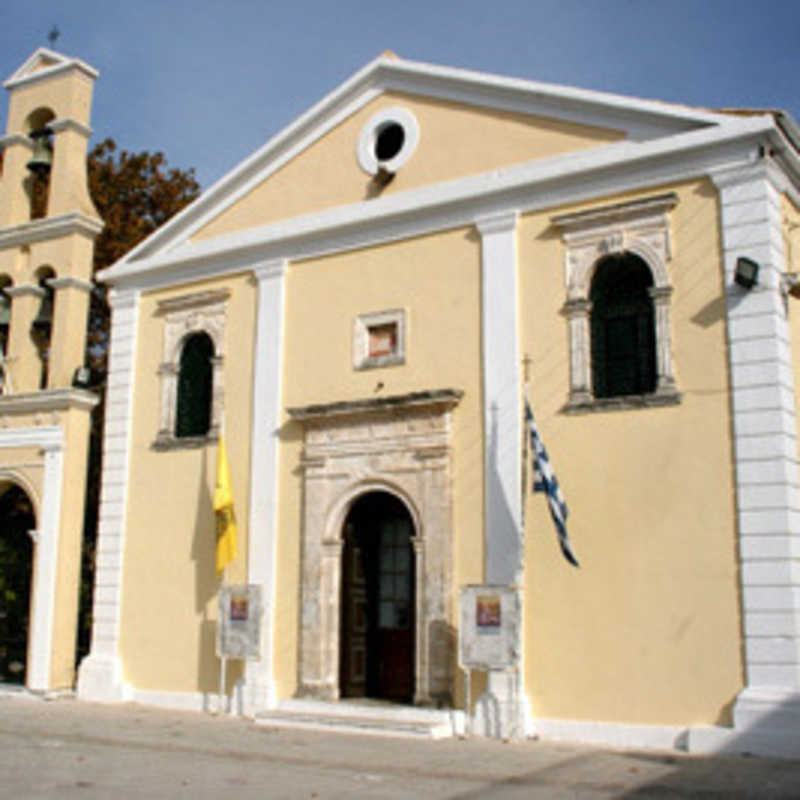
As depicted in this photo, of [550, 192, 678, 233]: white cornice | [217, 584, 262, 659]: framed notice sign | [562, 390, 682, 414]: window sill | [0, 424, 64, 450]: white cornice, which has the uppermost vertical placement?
[550, 192, 678, 233]: white cornice

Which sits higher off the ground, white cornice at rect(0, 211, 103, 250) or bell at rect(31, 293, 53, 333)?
white cornice at rect(0, 211, 103, 250)

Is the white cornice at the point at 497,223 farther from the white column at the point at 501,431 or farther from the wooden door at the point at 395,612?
the wooden door at the point at 395,612

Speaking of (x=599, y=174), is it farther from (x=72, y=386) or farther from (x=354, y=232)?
(x=72, y=386)

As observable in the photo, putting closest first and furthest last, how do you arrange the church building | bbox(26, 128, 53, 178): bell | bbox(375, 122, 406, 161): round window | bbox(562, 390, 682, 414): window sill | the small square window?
the church building
bbox(562, 390, 682, 414): window sill
the small square window
bbox(375, 122, 406, 161): round window
bbox(26, 128, 53, 178): bell

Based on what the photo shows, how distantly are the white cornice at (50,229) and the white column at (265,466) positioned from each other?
11.7 feet

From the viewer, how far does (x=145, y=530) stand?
48.3ft

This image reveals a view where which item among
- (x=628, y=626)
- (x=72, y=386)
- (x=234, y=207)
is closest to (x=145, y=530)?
Result: (x=72, y=386)

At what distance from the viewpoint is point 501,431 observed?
39.3 feet

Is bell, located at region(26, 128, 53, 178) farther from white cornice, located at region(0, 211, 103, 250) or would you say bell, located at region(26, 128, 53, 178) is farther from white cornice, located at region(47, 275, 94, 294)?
white cornice, located at region(47, 275, 94, 294)

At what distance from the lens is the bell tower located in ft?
50.2

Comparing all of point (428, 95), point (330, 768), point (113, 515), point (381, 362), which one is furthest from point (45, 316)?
point (330, 768)

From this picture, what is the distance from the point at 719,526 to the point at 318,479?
4.91 metres

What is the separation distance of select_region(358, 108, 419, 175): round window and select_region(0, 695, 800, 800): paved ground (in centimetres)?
686

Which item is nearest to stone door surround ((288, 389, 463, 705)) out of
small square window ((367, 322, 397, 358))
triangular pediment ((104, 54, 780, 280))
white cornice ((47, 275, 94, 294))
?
small square window ((367, 322, 397, 358))
